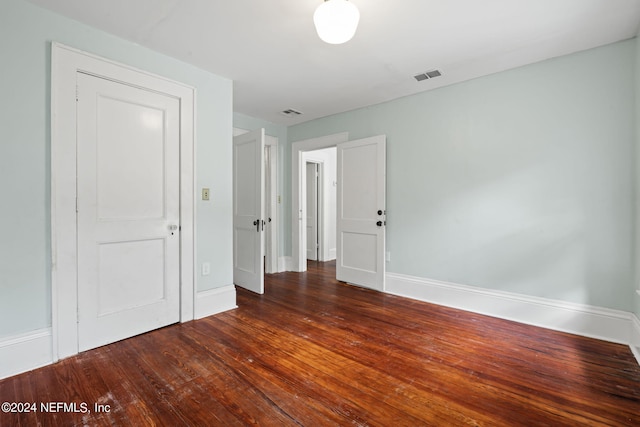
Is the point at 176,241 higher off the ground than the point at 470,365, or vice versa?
the point at 176,241

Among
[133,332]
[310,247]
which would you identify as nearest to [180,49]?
[133,332]

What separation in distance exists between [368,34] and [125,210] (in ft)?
7.88

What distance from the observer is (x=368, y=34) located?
7.60 ft

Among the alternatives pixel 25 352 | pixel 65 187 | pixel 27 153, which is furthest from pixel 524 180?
pixel 25 352

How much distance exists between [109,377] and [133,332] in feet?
2.06

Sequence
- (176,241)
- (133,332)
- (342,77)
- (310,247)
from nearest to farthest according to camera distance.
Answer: (133,332), (176,241), (342,77), (310,247)

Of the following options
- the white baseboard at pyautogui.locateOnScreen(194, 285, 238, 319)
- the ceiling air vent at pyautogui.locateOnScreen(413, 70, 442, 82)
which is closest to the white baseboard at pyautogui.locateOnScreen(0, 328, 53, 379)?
the white baseboard at pyautogui.locateOnScreen(194, 285, 238, 319)

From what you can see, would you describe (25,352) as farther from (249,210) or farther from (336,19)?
(336,19)

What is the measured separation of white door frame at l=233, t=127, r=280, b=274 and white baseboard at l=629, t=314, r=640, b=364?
13.3 feet

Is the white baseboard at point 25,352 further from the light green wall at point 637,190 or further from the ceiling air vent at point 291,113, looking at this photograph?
the light green wall at point 637,190

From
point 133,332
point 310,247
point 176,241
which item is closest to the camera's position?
point 133,332

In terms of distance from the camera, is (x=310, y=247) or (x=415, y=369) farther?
(x=310, y=247)

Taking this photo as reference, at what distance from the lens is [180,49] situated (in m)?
2.55

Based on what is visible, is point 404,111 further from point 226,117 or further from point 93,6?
point 93,6
